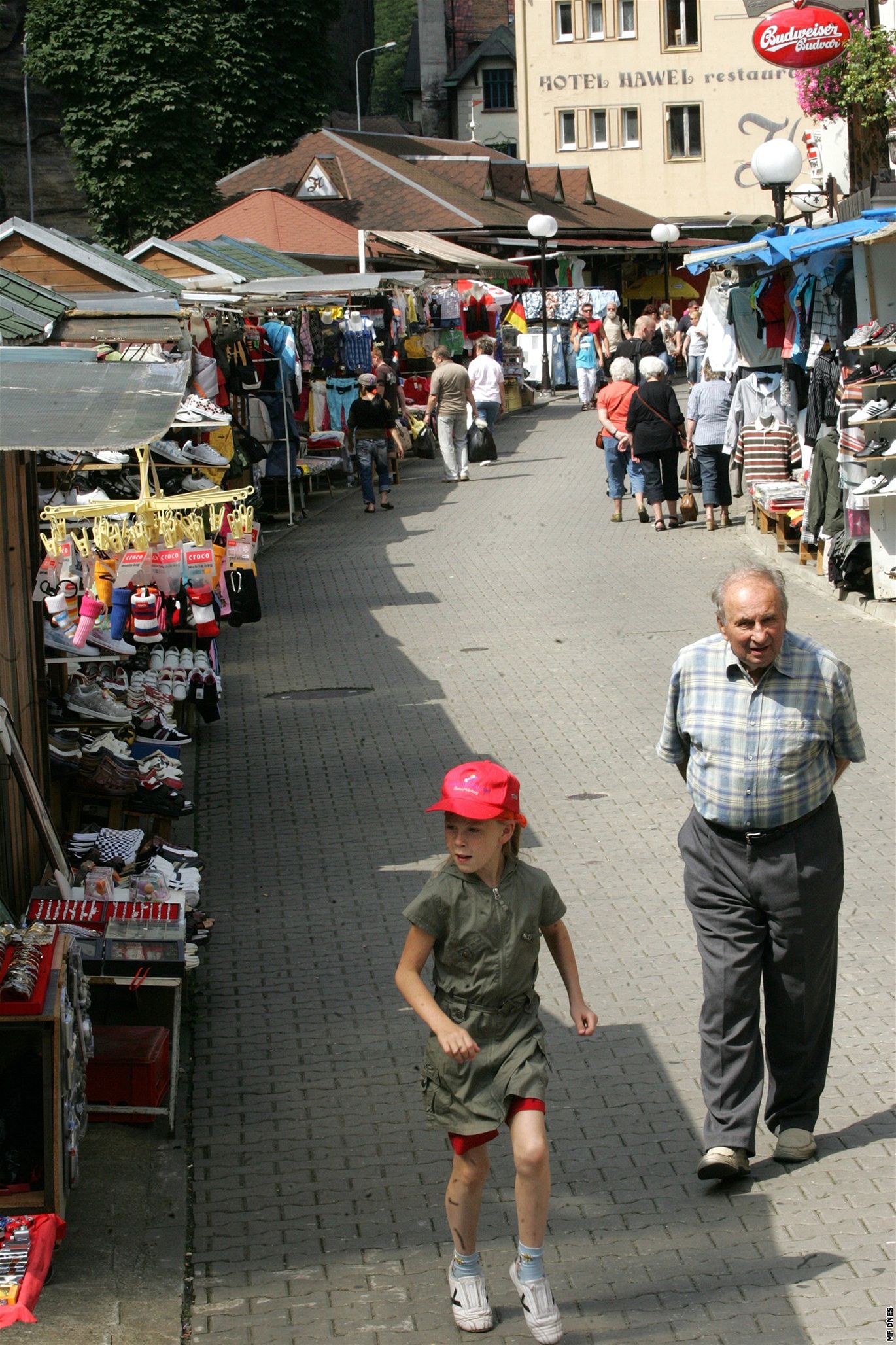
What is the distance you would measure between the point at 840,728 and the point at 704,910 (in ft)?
2.28

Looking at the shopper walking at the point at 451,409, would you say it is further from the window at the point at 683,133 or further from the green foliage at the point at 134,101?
the window at the point at 683,133

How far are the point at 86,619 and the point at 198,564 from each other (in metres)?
1.21

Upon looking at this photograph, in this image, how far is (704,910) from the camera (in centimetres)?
508

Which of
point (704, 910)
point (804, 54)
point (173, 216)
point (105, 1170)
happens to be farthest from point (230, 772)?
point (173, 216)

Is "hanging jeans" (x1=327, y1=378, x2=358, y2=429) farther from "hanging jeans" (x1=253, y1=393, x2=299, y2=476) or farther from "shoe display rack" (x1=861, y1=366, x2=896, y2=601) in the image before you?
"shoe display rack" (x1=861, y1=366, x2=896, y2=601)

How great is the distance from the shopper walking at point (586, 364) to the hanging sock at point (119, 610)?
2364cm

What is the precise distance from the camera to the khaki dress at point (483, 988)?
4242mm

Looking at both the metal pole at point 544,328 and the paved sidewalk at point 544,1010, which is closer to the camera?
the paved sidewalk at point 544,1010

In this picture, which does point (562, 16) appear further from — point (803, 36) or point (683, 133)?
point (803, 36)

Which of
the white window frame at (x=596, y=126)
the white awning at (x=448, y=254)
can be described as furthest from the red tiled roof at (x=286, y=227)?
the white window frame at (x=596, y=126)

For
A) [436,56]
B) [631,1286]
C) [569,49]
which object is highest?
[436,56]

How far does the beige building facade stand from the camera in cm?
5506

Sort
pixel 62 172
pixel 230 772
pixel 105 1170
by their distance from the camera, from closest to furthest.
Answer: pixel 105 1170, pixel 230 772, pixel 62 172

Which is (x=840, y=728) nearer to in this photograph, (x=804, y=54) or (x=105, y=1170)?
(x=105, y=1170)
